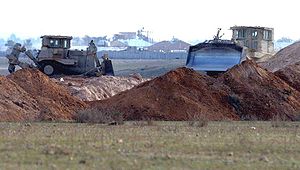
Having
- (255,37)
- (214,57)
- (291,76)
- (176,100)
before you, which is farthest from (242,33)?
(176,100)

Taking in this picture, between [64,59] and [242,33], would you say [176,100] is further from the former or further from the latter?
[242,33]

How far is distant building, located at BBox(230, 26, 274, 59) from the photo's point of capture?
8569 cm

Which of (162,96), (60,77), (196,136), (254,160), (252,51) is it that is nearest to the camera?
(254,160)

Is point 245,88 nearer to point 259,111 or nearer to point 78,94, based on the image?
point 259,111

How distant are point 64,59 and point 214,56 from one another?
15.0 metres

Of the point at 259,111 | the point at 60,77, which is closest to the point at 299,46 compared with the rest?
the point at 60,77

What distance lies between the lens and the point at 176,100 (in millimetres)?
44000

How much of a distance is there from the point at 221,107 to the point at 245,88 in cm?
348

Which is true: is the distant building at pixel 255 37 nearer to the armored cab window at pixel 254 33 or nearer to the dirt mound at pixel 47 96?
the armored cab window at pixel 254 33

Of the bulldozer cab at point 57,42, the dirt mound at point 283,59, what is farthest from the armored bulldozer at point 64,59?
the dirt mound at point 283,59

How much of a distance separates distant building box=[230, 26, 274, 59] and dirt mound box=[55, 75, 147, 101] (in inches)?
721

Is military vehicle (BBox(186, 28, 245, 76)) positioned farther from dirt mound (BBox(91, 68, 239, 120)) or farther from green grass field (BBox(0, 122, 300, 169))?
green grass field (BBox(0, 122, 300, 169))

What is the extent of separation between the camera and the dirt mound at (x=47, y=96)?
41.2 m

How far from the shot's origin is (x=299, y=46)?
3420 inches
